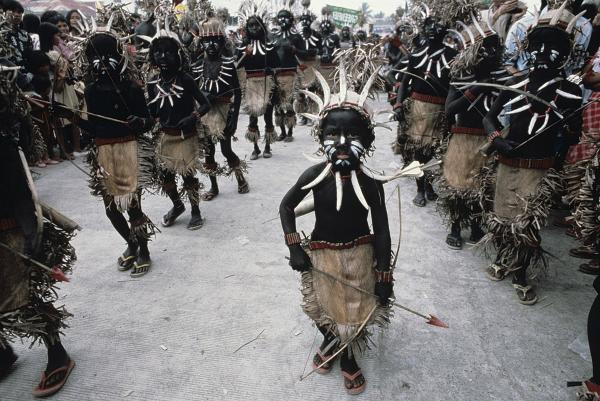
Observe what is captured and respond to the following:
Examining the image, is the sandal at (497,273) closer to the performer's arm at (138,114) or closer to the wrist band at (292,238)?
the wrist band at (292,238)

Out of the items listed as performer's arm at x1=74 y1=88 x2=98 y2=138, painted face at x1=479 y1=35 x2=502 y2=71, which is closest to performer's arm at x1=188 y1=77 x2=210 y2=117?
performer's arm at x1=74 y1=88 x2=98 y2=138

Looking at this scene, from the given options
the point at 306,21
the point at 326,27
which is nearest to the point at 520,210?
the point at 306,21

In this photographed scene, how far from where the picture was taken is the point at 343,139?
209 centimetres

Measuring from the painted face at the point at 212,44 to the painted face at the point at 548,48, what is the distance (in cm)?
360

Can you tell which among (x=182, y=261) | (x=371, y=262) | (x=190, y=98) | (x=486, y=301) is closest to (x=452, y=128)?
(x=486, y=301)

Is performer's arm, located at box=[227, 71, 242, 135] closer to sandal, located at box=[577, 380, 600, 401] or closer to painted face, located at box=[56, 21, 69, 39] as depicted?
painted face, located at box=[56, 21, 69, 39]

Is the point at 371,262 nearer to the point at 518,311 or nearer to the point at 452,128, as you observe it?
the point at 518,311

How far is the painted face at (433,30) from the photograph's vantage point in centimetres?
443

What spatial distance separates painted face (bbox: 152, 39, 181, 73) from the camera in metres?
3.86

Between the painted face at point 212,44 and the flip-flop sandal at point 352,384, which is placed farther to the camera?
the painted face at point 212,44

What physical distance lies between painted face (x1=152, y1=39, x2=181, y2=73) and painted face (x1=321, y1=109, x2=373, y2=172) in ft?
7.97

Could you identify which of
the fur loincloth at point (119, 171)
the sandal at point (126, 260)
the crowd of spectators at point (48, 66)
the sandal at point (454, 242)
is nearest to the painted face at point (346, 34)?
the crowd of spectators at point (48, 66)

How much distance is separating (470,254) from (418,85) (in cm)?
208

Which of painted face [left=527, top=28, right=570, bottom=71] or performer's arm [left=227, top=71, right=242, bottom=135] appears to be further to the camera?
performer's arm [left=227, top=71, right=242, bottom=135]
